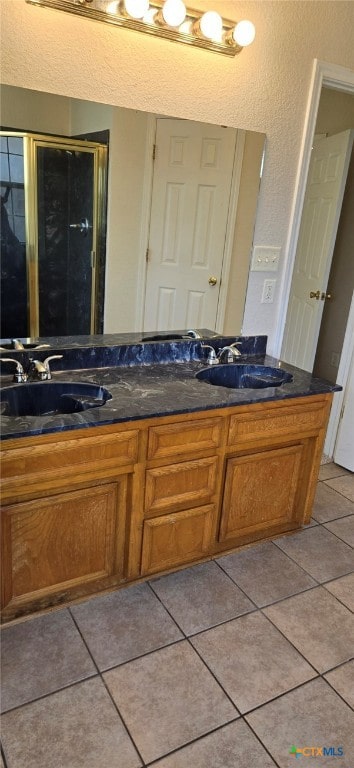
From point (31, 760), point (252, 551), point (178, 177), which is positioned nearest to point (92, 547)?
point (31, 760)

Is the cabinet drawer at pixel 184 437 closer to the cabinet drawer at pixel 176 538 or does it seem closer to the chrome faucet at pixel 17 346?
the cabinet drawer at pixel 176 538

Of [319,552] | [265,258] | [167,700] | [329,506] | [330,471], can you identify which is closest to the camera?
[167,700]

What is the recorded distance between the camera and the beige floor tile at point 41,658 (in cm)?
149

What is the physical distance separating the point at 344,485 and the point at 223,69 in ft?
7.07

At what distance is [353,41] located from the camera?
2.35 meters

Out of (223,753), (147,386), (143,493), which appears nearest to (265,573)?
(143,493)

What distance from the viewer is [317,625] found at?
6.00ft

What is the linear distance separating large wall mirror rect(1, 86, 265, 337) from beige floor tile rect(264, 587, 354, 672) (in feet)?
4.01

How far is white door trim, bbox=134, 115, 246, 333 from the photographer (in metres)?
2.03

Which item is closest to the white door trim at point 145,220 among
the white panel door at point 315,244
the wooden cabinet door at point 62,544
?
the wooden cabinet door at point 62,544

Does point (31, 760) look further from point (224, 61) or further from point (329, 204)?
point (329, 204)

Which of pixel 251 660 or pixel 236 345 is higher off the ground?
pixel 236 345

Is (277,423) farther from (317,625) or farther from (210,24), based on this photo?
(210,24)

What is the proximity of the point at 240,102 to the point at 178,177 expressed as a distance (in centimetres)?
44
